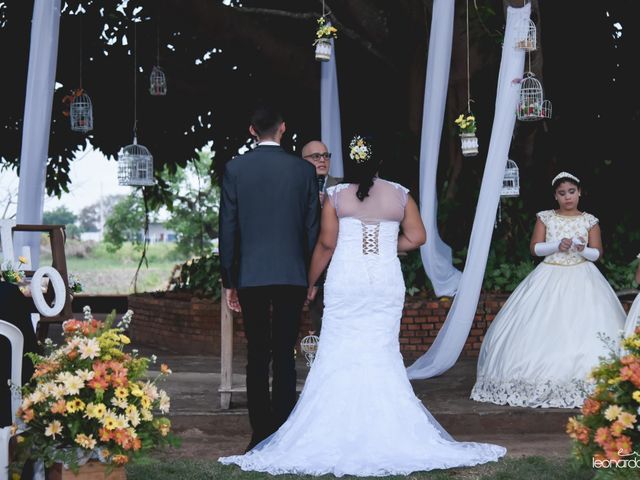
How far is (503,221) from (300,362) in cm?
289

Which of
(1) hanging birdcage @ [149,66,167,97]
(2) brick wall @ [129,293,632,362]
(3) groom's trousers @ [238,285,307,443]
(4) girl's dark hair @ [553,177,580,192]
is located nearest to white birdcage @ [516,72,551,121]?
(4) girl's dark hair @ [553,177,580,192]

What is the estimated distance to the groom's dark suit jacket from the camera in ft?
18.4

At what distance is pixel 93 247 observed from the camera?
39.4 meters

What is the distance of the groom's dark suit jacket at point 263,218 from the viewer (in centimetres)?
561

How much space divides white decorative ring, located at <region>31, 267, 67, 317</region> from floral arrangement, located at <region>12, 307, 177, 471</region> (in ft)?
1.90

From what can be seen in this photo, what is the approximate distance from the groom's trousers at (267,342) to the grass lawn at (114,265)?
25.6 meters

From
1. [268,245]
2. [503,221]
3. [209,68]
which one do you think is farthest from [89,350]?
[209,68]

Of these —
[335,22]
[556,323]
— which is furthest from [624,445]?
[335,22]

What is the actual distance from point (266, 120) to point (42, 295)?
1.49m

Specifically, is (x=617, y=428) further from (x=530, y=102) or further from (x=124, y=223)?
(x=124, y=223)

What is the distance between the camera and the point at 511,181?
9398 mm

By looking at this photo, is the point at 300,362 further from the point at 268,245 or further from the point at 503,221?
the point at 268,245

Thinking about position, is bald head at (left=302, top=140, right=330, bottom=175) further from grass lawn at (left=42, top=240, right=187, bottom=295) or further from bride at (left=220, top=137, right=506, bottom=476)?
grass lawn at (left=42, top=240, right=187, bottom=295)

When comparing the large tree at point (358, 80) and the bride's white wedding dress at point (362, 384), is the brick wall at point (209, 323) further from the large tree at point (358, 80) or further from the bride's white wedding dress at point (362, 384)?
the bride's white wedding dress at point (362, 384)
